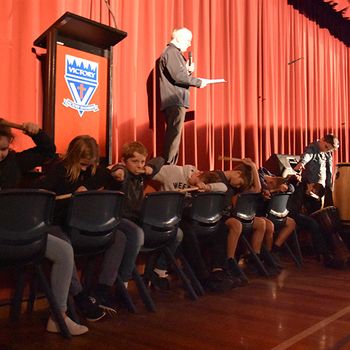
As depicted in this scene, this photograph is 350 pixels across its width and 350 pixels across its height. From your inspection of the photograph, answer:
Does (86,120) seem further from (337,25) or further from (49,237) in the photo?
(337,25)

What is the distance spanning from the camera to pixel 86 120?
10.3 ft

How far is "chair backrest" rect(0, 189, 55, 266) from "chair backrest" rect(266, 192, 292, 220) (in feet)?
7.40

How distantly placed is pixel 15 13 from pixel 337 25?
5791 mm

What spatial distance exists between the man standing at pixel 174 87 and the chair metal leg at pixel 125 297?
57.9 inches

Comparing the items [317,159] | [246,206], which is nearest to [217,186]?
[246,206]

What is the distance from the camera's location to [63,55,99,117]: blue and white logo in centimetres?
306

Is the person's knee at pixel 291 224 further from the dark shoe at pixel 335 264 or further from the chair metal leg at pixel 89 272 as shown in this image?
the chair metal leg at pixel 89 272

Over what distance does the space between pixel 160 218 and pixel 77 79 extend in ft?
3.77

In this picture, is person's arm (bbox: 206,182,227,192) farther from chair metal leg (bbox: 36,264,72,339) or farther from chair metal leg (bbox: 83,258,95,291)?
chair metal leg (bbox: 36,264,72,339)

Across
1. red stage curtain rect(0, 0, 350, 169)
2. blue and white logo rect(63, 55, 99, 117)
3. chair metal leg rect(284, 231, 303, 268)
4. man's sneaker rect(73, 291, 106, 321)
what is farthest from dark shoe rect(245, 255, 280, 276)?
blue and white logo rect(63, 55, 99, 117)

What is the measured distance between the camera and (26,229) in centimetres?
193

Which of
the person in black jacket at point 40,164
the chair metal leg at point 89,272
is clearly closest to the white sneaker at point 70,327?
the person in black jacket at point 40,164

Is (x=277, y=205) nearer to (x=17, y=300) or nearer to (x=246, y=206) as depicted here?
(x=246, y=206)

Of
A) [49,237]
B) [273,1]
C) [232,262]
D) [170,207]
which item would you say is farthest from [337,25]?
[49,237]
